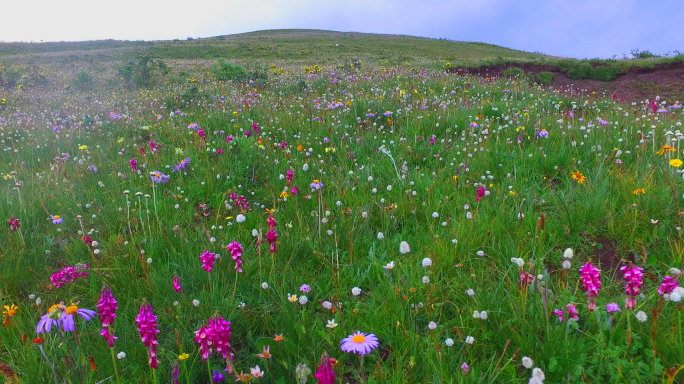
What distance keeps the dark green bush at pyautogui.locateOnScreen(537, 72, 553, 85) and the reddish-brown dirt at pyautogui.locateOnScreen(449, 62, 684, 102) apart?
0.20 metres

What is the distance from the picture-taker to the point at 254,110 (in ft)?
21.7

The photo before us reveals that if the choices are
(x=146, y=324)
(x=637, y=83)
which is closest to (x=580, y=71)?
(x=637, y=83)

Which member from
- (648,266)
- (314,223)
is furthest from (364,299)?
(648,266)

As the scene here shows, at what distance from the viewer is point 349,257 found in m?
2.63

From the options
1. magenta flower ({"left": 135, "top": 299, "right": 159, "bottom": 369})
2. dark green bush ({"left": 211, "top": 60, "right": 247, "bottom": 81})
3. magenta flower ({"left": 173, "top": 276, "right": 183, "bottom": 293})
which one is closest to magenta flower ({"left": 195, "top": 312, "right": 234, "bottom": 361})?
magenta flower ({"left": 135, "top": 299, "right": 159, "bottom": 369})

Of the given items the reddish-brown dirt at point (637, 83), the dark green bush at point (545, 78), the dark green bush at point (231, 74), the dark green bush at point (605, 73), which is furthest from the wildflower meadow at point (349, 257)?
the dark green bush at point (605, 73)

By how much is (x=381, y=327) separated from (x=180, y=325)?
104 centimetres

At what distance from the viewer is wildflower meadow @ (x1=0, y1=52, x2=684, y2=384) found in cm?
165

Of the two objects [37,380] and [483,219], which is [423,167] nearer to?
[483,219]

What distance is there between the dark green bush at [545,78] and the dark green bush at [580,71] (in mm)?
951

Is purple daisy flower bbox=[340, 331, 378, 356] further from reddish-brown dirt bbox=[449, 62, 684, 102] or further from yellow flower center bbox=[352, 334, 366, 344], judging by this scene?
reddish-brown dirt bbox=[449, 62, 684, 102]

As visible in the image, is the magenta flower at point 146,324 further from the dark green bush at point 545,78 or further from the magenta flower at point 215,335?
the dark green bush at point 545,78

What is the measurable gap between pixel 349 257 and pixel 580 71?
15.6 m

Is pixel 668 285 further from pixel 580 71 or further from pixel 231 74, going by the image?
pixel 580 71
